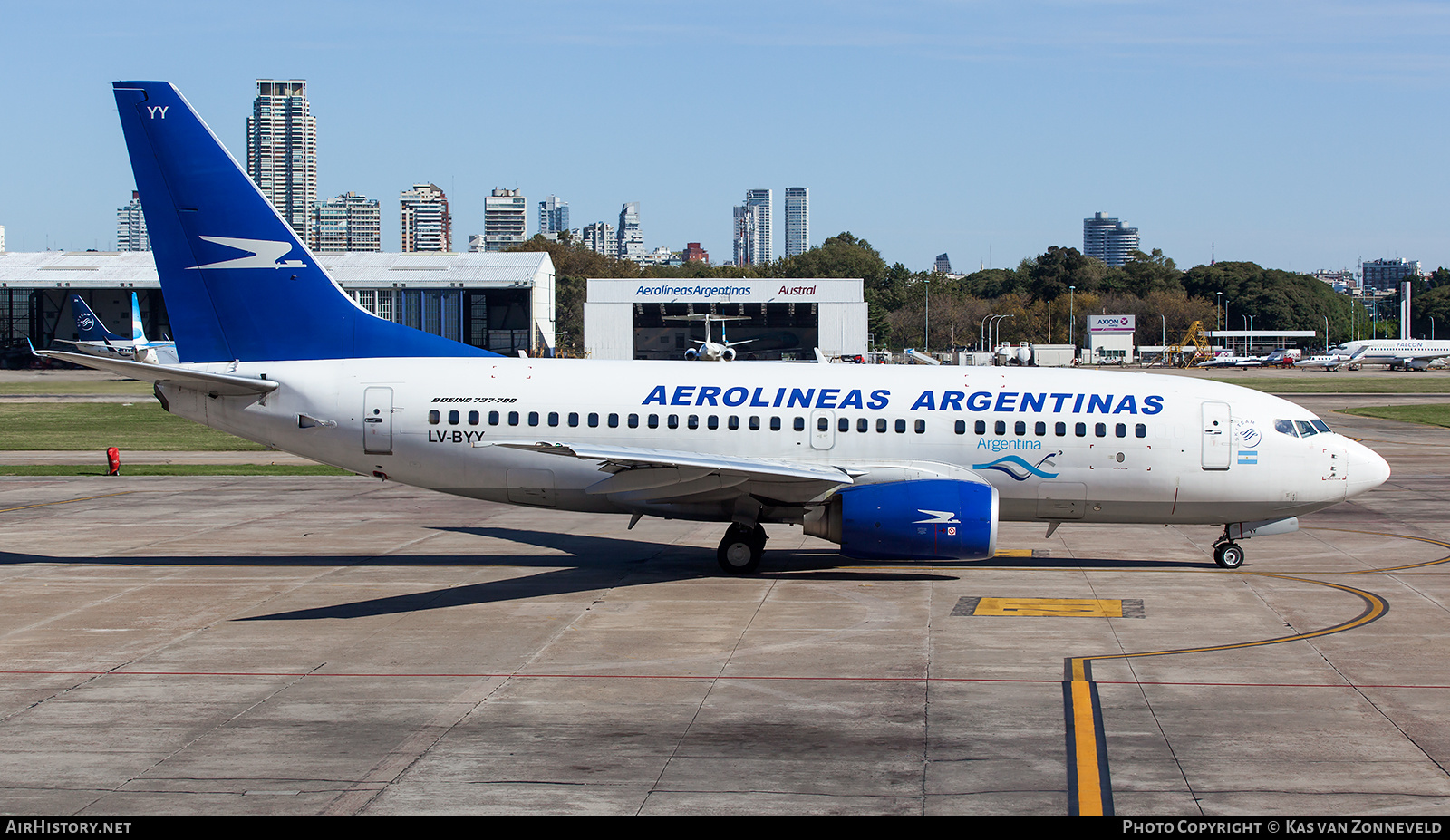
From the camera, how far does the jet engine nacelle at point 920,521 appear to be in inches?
774

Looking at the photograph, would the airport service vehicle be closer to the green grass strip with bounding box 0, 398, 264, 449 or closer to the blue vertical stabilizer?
the green grass strip with bounding box 0, 398, 264, 449

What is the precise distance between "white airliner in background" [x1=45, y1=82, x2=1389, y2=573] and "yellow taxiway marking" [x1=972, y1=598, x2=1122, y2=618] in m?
2.42

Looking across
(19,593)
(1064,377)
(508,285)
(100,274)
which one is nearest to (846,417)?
(1064,377)

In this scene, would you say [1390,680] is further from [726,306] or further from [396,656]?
[726,306]

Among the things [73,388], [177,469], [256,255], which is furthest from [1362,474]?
[73,388]

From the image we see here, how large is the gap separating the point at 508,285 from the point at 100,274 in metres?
41.8

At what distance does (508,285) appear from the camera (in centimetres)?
11238

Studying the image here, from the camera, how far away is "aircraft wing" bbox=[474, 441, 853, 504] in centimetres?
1973

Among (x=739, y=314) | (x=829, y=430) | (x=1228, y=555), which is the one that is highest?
(x=739, y=314)

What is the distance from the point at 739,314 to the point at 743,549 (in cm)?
10035

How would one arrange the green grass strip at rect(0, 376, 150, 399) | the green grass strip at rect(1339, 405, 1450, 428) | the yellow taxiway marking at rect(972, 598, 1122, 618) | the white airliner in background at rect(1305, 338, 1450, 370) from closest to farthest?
the yellow taxiway marking at rect(972, 598, 1122, 618) < the green grass strip at rect(1339, 405, 1450, 428) < the green grass strip at rect(0, 376, 150, 399) < the white airliner in background at rect(1305, 338, 1450, 370)

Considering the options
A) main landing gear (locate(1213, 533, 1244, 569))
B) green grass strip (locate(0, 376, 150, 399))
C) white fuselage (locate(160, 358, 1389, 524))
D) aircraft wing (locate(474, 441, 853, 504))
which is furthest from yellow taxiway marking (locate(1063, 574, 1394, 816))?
green grass strip (locate(0, 376, 150, 399))

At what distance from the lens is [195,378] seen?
2144 centimetres

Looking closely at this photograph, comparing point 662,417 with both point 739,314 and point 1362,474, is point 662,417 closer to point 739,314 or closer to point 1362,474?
point 1362,474
